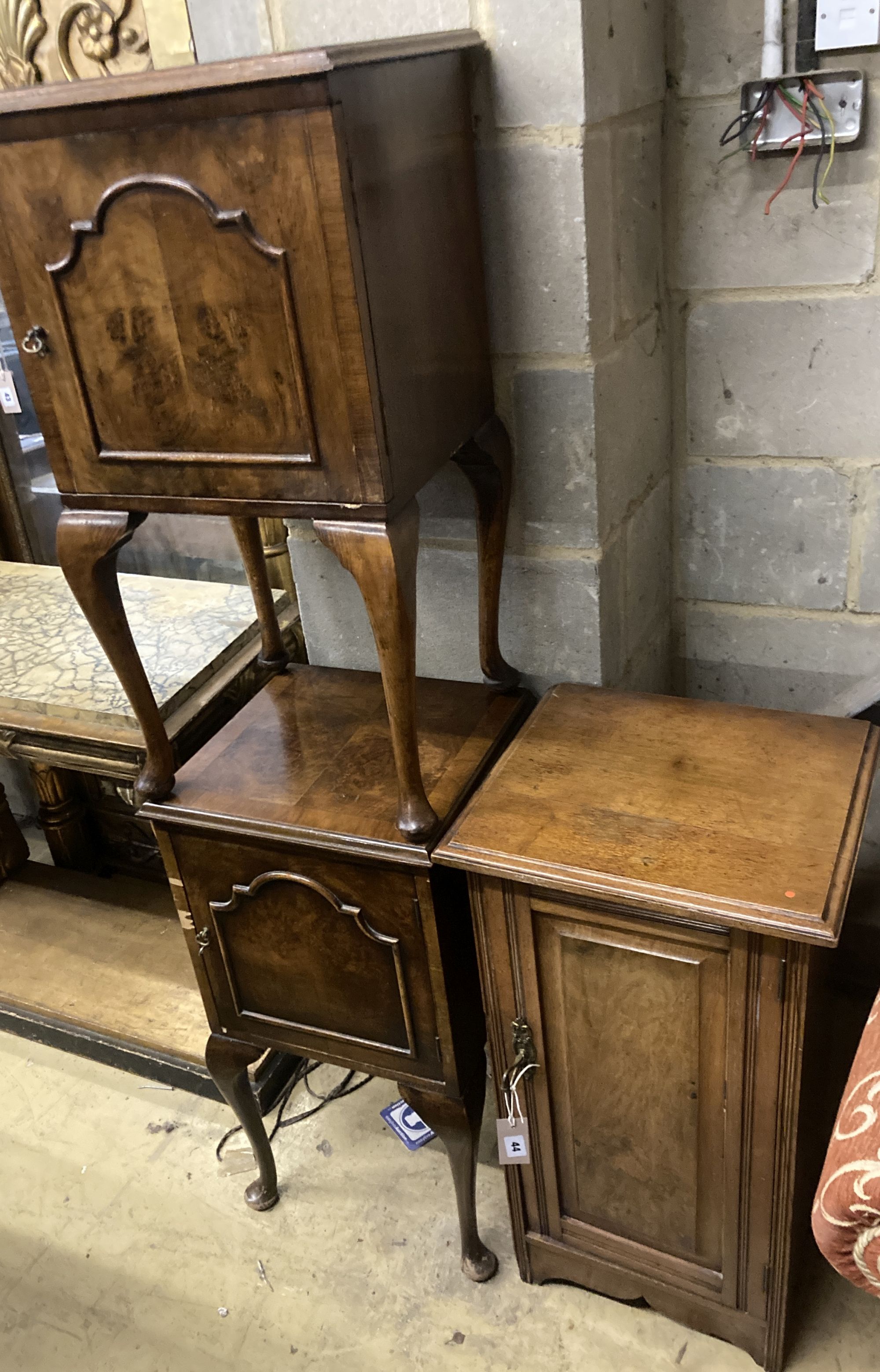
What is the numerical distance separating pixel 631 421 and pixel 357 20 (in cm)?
61

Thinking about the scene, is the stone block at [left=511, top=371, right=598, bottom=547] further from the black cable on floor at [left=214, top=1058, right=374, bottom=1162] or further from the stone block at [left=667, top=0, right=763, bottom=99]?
the black cable on floor at [left=214, top=1058, right=374, bottom=1162]

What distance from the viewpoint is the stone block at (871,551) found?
153 centimetres

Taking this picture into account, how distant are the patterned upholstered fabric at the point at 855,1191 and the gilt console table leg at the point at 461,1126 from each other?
1.86 ft

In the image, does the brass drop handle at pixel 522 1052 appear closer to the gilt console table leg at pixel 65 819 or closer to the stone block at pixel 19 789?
the gilt console table leg at pixel 65 819

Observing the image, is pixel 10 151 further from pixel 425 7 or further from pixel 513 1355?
pixel 513 1355

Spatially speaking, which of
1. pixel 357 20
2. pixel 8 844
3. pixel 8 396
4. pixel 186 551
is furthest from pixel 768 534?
pixel 8 844

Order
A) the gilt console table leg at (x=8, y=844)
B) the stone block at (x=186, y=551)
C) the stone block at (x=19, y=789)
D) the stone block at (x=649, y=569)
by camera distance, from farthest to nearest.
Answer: the stone block at (x=19, y=789) → the gilt console table leg at (x=8, y=844) → the stone block at (x=186, y=551) → the stone block at (x=649, y=569)

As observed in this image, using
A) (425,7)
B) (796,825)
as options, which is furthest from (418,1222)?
(425,7)

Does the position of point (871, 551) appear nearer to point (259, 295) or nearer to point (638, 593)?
point (638, 593)

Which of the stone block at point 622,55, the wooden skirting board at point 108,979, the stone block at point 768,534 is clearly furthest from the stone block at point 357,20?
the wooden skirting board at point 108,979

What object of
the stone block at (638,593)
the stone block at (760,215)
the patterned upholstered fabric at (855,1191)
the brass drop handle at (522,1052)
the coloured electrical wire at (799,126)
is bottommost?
the brass drop handle at (522,1052)

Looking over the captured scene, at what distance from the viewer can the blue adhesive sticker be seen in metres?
1.80

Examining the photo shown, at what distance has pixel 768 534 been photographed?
64.2 inches

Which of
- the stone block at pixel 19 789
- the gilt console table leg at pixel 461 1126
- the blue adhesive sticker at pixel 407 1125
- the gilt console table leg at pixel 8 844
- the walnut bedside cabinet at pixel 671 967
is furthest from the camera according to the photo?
the stone block at pixel 19 789
